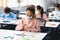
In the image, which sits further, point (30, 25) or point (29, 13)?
point (30, 25)

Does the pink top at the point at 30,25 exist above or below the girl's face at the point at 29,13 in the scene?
below

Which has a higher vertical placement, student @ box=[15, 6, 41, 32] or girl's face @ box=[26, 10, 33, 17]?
girl's face @ box=[26, 10, 33, 17]

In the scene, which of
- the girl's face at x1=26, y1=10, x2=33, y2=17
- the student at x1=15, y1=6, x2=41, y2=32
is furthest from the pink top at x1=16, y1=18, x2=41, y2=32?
the girl's face at x1=26, y1=10, x2=33, y2=17

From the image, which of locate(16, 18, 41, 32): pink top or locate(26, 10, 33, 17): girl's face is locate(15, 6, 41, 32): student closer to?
locate(16, 18, 41, 32): pink top

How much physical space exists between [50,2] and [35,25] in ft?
17.5

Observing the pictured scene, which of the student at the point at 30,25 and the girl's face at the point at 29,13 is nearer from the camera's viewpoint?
the girl's face at the point at 29,13

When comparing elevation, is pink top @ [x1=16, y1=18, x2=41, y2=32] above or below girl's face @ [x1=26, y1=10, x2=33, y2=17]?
below

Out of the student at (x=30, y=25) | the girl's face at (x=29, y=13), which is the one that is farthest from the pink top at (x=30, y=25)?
the girl's face at (x=29, y=13)

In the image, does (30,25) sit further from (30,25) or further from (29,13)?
(29,13)

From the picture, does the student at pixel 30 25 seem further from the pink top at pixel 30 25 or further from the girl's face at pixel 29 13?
the girl's face at pixel 29 13

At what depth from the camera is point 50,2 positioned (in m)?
8.78

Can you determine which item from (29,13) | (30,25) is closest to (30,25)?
(30,25)

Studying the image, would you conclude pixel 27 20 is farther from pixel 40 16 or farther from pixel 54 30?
pixel 40 16

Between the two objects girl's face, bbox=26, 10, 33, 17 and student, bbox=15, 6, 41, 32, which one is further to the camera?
student, bbox=15, 6, 41, 32
